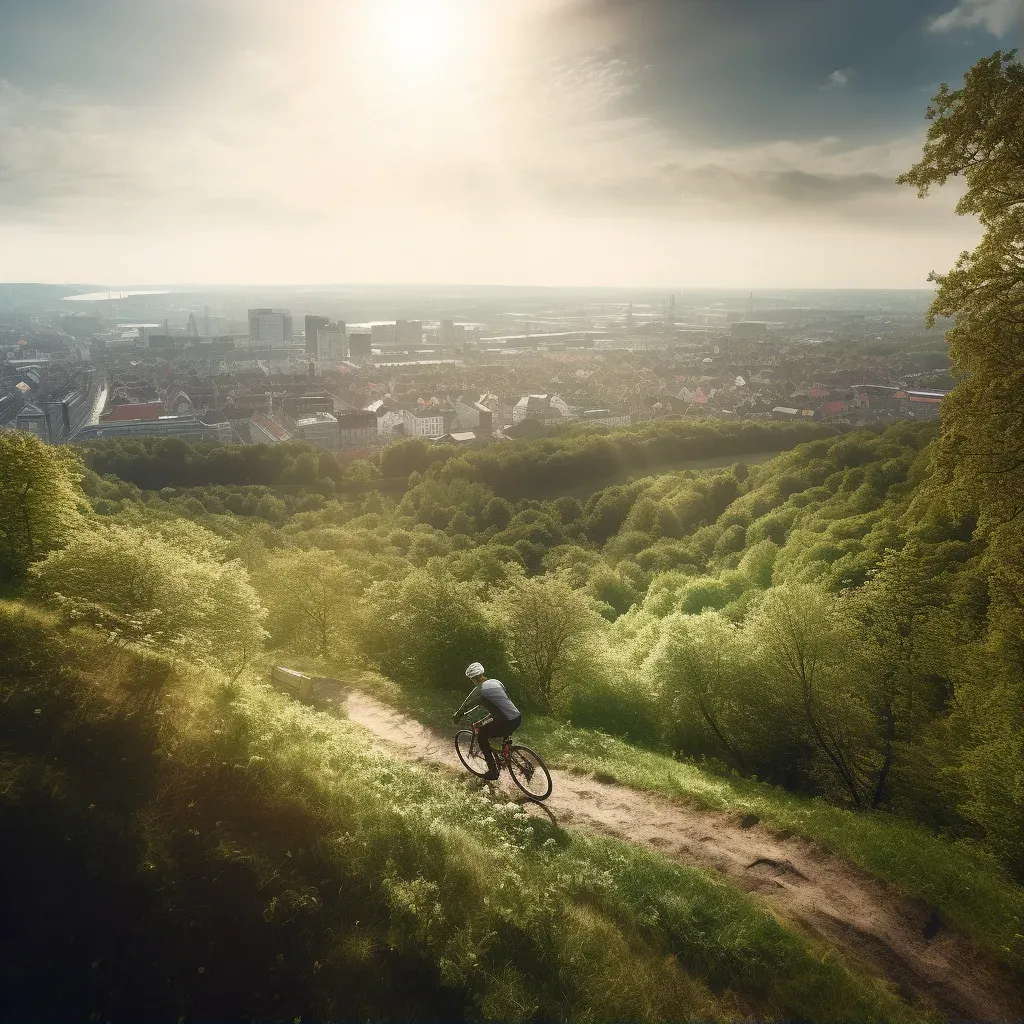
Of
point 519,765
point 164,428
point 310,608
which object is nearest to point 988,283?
point 519,765

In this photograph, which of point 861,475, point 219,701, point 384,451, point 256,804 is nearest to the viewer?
point 256,804

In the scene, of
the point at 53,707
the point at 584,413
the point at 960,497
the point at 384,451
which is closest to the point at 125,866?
the point at 53,707

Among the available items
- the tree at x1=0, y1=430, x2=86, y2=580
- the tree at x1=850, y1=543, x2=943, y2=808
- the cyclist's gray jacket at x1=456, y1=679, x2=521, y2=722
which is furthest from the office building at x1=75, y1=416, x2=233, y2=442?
the tree at x1=850, y1=543, x2=943, y2=808

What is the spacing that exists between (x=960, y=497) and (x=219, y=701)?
14.3m

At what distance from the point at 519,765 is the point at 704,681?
911 centimetres

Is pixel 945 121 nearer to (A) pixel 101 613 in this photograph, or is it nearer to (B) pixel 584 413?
(A) pixel 101 613

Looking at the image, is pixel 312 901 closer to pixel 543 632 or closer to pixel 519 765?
pixel 519 765

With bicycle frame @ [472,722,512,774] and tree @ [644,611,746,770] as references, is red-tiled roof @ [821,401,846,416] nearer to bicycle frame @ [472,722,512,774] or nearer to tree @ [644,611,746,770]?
tree @ [644,611,746,770]

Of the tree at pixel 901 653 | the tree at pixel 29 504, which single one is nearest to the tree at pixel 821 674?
the tree at pixel 901 653

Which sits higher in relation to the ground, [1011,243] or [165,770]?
[1011,243]

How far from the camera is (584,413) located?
160 meters

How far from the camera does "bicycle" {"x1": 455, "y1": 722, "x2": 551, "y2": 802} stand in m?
12.6

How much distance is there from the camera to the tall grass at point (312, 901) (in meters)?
8.44

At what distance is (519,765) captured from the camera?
12.8 meters
